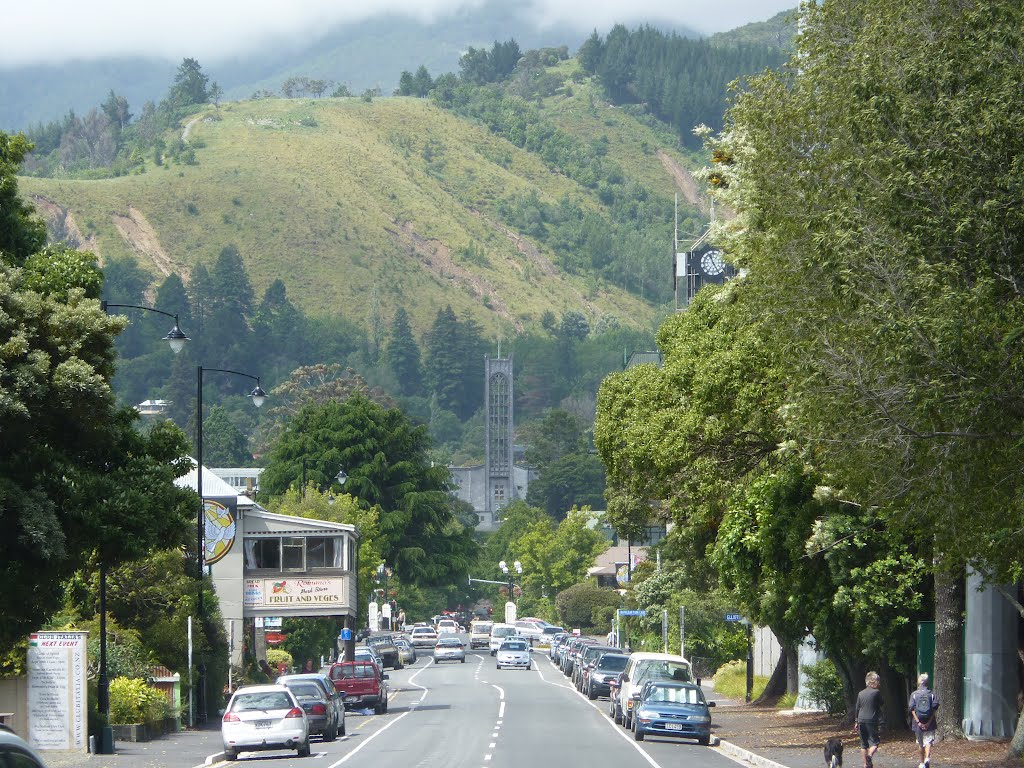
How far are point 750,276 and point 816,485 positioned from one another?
570 cm

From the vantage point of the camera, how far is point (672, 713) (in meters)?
35.8

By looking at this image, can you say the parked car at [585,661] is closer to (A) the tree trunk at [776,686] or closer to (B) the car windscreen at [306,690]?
(A) the tree trunk at [776,686]

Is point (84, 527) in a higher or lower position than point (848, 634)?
higher

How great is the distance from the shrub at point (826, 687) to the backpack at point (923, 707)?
13671 mm

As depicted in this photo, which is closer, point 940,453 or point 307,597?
point 940,453

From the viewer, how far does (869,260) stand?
2066cm

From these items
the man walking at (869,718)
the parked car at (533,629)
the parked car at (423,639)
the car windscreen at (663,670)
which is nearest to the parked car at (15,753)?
the man walking at (869,718)

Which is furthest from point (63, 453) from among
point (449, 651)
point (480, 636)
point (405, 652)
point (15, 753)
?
point (480, 636)

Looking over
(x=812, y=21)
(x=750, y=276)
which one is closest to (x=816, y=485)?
(x=750, y=276)

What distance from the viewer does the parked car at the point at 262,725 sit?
3069cm

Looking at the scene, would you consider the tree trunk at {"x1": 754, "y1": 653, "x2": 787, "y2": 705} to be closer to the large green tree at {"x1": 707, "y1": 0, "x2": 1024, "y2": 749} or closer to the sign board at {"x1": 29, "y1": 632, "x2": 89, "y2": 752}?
the sign board at {"x1": 29, "y1": 632, "x2": 89, "y2": 752}

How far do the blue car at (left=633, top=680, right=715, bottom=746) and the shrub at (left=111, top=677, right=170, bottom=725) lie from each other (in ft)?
35.3

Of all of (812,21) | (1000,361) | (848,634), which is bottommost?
(848,634)

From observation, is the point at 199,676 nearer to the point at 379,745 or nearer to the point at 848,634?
the point at 379,745
